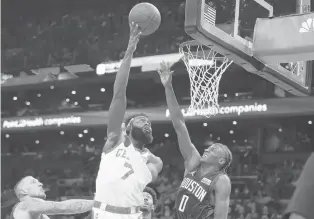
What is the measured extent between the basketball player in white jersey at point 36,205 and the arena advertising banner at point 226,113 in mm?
8303

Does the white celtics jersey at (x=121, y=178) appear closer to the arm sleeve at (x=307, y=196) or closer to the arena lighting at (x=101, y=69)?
the arm sleeve at (x=307, y=196)

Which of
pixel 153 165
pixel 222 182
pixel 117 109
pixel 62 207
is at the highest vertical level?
pixel 117 109

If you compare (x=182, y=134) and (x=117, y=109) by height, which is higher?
(x=117, y=109)

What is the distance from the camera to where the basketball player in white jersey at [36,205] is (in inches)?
189

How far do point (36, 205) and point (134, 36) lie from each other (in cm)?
183

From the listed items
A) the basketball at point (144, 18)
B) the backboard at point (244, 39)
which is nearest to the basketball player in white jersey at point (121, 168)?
the basketball at point (144, 18)

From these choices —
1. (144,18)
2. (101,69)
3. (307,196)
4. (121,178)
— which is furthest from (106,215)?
(101,69)

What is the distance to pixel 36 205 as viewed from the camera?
496 cm

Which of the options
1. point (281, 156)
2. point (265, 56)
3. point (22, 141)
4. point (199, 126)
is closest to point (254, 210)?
point (281, 156)

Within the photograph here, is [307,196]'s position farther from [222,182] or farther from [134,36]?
[222,182]

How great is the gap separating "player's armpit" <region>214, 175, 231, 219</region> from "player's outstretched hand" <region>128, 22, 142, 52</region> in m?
1.21

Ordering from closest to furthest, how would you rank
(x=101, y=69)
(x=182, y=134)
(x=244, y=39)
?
(x=182, y=134) < (x=244, y=39) < (x=101, y=69)

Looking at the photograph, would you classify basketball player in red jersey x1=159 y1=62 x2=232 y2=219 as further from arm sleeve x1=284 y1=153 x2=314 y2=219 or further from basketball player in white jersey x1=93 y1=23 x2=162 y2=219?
arm sleeve x1=284 y1=153 x2=314 y2=219

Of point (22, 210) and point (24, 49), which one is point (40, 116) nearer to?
point (24, 49)
